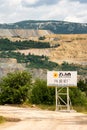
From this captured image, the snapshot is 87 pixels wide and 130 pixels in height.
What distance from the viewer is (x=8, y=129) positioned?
2595 centimetres

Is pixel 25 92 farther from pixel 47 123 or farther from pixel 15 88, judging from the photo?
pixel 47 123

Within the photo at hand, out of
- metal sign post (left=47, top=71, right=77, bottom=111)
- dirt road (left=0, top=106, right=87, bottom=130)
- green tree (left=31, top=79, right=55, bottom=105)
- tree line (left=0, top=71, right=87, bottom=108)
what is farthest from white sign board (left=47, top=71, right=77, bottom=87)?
dirt road (left=0, top=106, right=87, bottom=130)

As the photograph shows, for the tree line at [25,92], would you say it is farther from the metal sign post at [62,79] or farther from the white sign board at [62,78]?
the white sign board at [62,78]

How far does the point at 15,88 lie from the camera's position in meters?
70.7

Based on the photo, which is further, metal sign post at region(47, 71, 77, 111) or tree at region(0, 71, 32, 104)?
tree at region(0, 71, 32, 104)

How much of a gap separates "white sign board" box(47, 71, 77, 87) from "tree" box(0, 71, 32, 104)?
7774mm

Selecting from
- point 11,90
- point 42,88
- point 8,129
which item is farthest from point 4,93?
point 8,129

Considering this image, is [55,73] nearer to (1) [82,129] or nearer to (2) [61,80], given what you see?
(2) [61,80]

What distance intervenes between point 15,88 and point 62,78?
10.8 m

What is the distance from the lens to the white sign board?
204 feet

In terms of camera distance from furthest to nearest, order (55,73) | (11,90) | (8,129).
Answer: (11,90), (55,73), (8,129)

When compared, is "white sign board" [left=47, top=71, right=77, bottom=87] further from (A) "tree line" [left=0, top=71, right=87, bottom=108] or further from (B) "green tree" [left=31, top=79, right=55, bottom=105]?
(B) "green tree" [left=31, top=79, right=55, bottom=105]

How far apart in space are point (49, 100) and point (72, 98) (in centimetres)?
370

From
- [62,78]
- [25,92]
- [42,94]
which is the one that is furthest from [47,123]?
[42,94]
